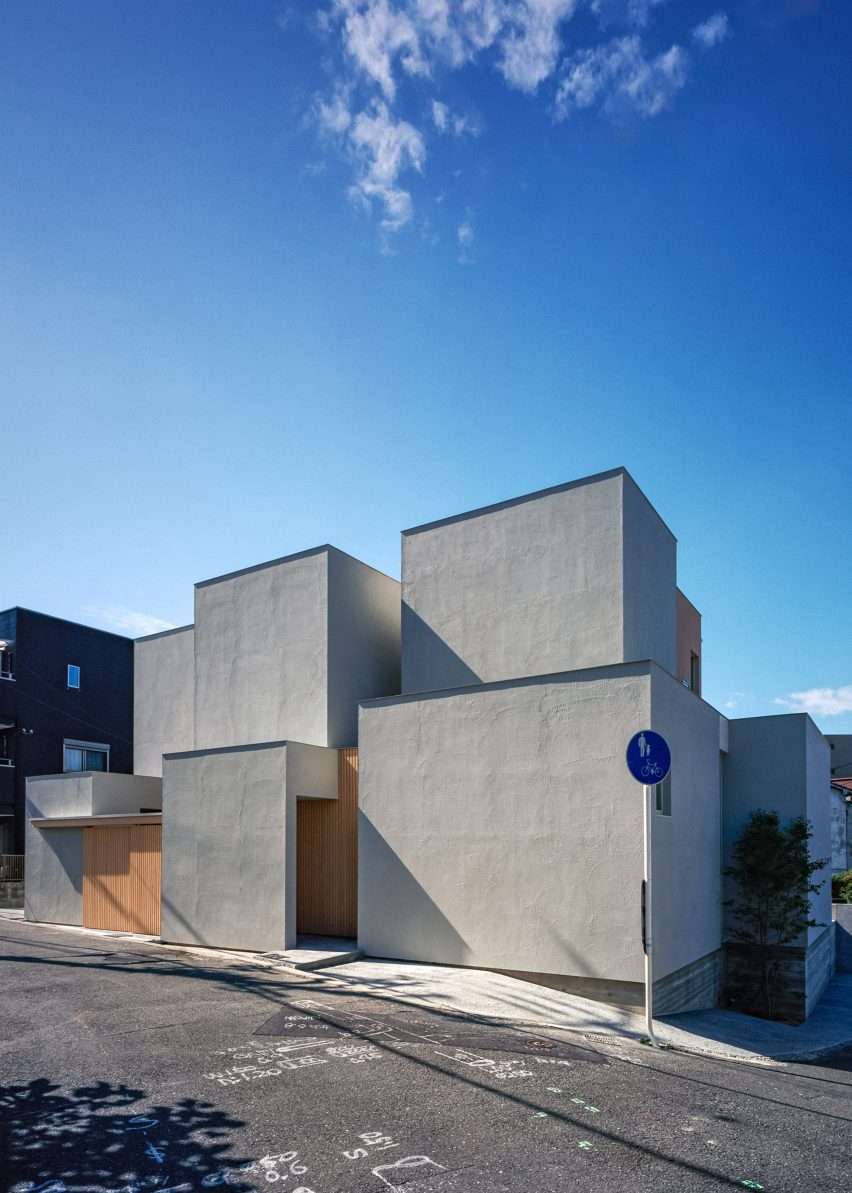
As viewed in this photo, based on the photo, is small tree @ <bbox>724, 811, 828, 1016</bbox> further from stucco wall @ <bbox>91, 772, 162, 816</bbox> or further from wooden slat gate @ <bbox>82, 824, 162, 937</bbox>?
stucco wall @ <bbox>91, 772, 162, 816</bbox>

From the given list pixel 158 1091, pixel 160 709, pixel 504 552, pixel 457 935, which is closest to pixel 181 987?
pixel 457 935

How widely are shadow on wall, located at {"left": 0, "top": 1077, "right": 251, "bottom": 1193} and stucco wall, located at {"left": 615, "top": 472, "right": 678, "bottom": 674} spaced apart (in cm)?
979

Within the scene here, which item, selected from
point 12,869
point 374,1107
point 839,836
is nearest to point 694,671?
point 839,836

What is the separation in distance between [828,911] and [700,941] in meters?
7.50

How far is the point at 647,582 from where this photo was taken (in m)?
15.7

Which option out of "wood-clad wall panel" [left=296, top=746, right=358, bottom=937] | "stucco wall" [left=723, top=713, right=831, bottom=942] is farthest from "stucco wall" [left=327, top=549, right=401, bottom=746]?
"stucco wall" [left=723, top=713, right=831, bottom=942]

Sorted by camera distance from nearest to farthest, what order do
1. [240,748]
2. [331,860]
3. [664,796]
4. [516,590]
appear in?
[664,796], [240,748], [331,860], [516,590]

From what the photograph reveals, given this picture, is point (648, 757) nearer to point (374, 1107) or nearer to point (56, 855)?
point (374, 1107)

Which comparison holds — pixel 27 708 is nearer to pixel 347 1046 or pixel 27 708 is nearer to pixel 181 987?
pixel 181 987

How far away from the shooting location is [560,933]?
37.0ft

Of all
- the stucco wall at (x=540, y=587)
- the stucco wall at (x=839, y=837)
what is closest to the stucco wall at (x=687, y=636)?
the stucco wall at (x=540, y=587)

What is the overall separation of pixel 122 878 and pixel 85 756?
16565 mm

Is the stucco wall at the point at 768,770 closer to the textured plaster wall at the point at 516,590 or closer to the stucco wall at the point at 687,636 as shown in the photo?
the stucco wall at the point at 687,636

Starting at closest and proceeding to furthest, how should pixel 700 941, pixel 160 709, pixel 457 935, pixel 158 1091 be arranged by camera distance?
pixel 158 1091
pixel 457 935
pixel 700 941
pixel 160 709
